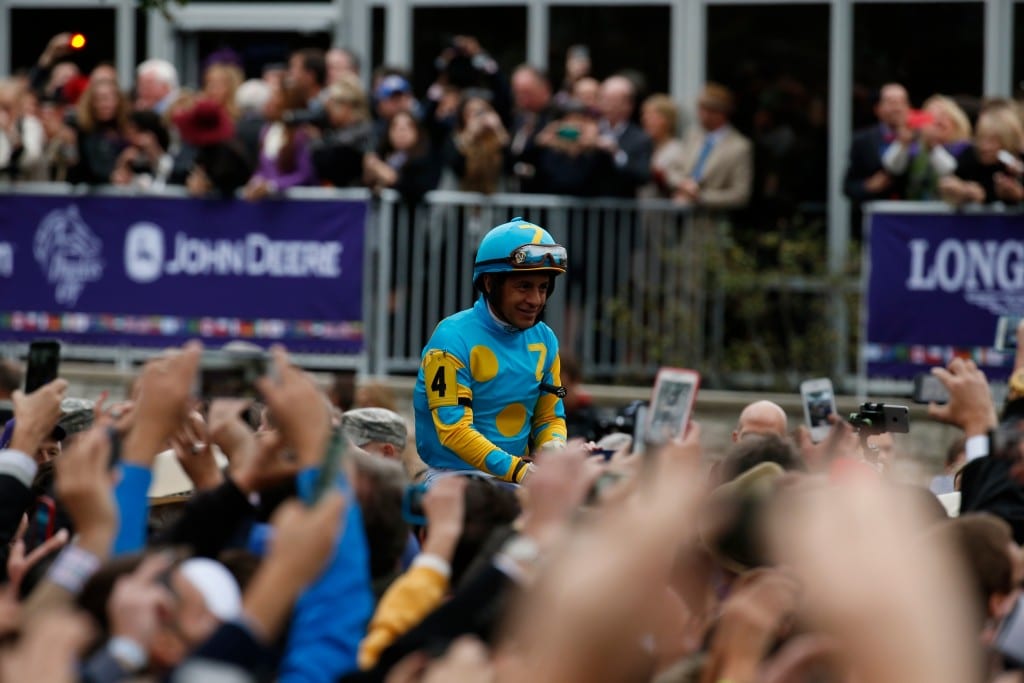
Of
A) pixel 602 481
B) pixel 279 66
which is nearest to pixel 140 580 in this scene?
pixel 602 481

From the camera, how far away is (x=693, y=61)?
56.2 feet

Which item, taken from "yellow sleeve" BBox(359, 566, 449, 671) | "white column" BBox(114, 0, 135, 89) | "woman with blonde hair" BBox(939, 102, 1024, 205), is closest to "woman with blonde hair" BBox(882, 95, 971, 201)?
"woman with blonde hair" BBox(939, 102, 1024, 205)

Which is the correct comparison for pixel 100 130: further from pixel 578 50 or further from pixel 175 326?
pixel 578 50

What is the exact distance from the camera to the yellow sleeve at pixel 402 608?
495 centimetres

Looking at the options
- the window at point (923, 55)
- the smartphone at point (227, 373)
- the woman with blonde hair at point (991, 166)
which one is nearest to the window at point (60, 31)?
the window at point (923, 55)

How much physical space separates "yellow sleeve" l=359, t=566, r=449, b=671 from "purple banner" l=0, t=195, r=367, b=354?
9816 millimetres

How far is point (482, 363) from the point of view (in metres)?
8.29

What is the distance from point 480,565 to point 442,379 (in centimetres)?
321

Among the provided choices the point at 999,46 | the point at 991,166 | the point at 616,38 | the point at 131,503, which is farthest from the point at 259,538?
the point at 616,38

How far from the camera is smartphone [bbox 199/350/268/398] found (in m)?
7.43

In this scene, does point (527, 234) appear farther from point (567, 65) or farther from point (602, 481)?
point (567, 65)

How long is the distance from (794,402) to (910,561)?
11.0 metres

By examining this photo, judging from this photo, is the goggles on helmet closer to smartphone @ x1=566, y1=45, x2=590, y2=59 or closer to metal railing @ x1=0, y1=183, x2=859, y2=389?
metal railing @ x1=0, y1=183, x2=859, y2=389

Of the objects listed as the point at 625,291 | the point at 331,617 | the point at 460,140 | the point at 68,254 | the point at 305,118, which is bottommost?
the point at 331,617
